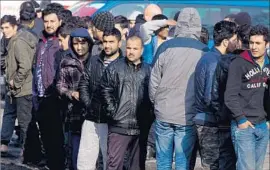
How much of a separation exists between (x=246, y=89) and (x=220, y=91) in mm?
268

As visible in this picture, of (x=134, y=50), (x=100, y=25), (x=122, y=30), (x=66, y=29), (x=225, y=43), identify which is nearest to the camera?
(x=134, y=50)

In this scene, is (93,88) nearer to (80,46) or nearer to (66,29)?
(80,46)

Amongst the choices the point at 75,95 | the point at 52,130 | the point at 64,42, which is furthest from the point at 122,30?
the point at 75,95

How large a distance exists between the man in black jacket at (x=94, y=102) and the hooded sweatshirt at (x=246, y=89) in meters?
1.34

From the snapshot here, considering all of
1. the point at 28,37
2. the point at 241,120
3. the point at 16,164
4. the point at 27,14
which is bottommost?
the point at 16,164

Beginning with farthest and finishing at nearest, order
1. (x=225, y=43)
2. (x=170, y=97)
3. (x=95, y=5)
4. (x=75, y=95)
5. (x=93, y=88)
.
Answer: (x=95, y=5) < (x=75, y=95) < (x=93, y=88) < (x=225, y=43) < (x=170, y=97)

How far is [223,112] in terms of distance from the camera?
7469 mm

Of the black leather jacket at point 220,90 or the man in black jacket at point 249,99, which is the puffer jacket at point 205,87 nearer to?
the black leather jacket at point 220,90

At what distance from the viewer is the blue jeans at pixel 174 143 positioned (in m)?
7.71

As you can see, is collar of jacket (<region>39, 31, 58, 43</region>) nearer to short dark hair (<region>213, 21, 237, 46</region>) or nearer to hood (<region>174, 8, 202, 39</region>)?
hood (<region>174, 8, 202, 39</region>)

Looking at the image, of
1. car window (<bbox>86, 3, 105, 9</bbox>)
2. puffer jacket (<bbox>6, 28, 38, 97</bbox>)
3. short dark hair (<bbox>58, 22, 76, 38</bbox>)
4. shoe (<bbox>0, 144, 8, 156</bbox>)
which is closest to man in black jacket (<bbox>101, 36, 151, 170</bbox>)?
short dark hair (<bbox>58, 22, 76, 38</bbox>)

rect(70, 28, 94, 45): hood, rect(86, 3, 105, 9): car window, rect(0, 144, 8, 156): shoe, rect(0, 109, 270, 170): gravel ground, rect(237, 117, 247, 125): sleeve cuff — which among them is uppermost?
Result: rect(86, 3, 105, 9): car window

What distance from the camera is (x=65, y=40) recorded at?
29.8 ft

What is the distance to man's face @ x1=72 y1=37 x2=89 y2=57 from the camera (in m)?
8.41
